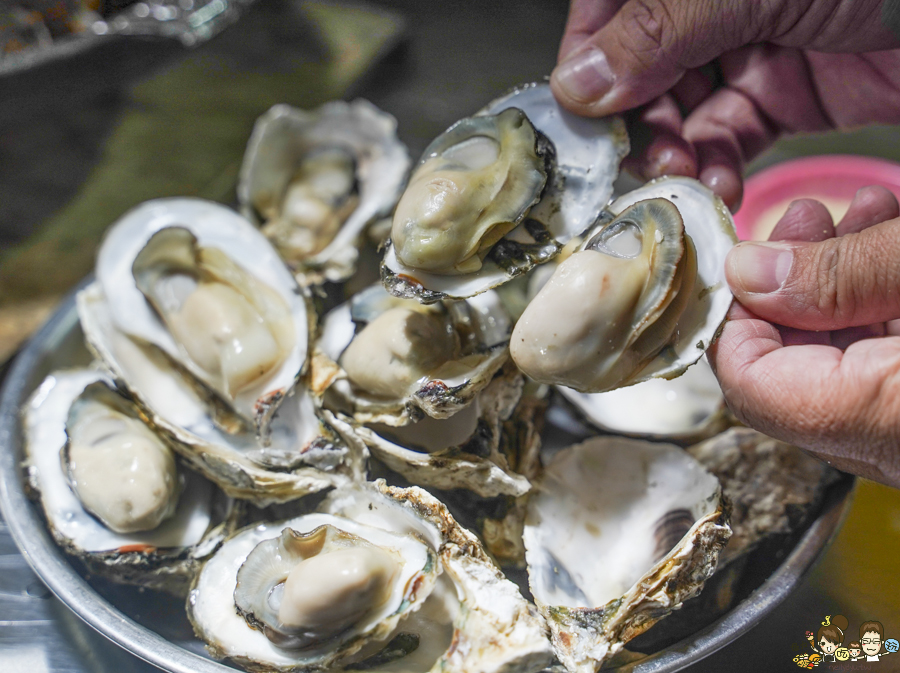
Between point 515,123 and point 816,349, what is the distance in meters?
0.46

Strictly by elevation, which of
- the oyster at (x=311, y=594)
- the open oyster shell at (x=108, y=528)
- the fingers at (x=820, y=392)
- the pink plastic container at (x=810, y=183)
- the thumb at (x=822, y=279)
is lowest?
the open oyster shell at (x=108, y=528)

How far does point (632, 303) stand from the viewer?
0.73 m

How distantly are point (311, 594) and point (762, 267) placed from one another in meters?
0.61

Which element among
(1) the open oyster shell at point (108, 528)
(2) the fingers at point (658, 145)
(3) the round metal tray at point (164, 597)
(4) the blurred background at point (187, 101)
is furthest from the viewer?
(4) the blurred background at point (187, 101)

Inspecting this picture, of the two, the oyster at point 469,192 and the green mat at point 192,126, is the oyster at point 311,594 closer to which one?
the oyster at point 469,192

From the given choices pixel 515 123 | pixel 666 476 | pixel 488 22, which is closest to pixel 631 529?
pixel 666 476

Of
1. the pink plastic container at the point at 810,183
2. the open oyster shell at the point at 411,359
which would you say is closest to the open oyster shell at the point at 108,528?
the open oyster shell at the point at 411,359

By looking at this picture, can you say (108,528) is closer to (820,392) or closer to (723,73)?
(820,392)

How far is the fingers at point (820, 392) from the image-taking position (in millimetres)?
651

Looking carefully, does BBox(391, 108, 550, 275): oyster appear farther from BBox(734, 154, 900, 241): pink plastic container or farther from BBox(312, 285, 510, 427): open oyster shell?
BBox(734, 154, 900, 241): pink plastic container

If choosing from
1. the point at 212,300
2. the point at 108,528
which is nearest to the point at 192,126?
the point at 212,300

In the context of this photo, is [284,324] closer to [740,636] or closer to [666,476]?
[666,476]

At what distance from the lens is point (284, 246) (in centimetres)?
129

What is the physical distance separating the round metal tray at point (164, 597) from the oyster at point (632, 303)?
11.9 inches
